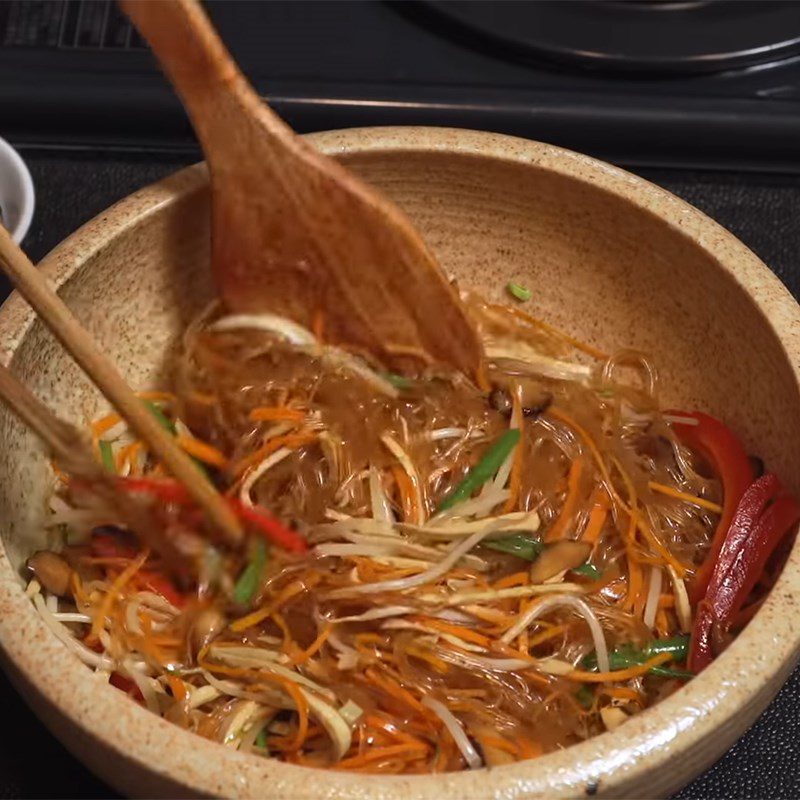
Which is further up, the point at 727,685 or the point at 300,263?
the point at 300,263

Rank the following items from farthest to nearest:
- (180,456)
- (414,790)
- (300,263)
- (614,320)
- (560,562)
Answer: (614,320) < (300,263) < (560,562) < (180,456) < (414,790)

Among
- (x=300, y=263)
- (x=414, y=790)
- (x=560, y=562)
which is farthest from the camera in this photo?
(x=300, y=263)

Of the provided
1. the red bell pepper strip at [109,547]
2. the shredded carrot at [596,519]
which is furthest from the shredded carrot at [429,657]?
the red bell pepper strip at [109,547]

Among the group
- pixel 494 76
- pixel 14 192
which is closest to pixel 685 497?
pixel 494 76

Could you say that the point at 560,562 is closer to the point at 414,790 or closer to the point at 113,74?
the point at 414,790

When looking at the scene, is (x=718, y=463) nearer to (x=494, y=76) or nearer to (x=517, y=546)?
(x=517, y=546)

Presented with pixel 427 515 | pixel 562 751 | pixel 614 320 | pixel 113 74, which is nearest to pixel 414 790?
pixel 562 751
